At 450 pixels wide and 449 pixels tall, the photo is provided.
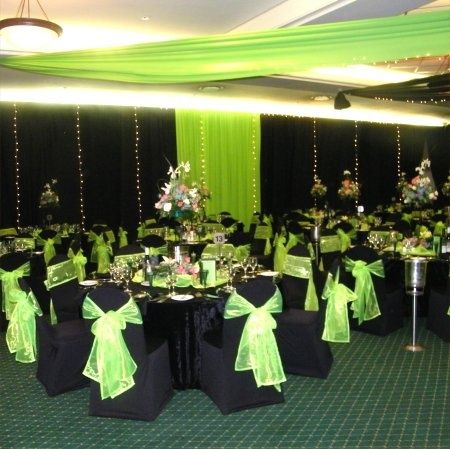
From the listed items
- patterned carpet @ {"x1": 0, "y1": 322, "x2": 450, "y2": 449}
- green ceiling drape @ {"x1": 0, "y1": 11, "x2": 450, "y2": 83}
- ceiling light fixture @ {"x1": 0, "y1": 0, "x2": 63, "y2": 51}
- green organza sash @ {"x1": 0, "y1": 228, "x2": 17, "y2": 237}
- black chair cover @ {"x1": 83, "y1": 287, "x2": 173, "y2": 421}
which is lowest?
patterned carpet @ {"x1": 0, "y1": 322, "x2": 450, "y2": 449}

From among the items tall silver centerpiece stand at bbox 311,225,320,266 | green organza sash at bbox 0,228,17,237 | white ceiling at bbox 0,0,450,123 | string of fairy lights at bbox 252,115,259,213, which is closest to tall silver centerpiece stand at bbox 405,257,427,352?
white ceiling at bbox 0,0,450,123

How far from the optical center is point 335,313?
4.59 metres

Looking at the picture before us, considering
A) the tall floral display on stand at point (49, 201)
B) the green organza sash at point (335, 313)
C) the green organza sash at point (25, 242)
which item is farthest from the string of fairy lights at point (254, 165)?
the green organza sash at point (335, 313)

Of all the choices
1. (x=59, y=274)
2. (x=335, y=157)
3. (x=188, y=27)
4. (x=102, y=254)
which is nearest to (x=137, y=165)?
(x=102, y=254)

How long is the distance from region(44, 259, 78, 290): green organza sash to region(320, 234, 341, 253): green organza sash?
3408 millimetres

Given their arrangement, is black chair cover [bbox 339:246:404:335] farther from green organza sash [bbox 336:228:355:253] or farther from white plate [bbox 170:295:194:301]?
white plate [bbox 170:295:194:301]

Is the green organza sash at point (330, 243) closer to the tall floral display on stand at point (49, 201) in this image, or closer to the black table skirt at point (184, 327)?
the black table skirt at point (184, 327)

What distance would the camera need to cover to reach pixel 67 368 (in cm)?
427

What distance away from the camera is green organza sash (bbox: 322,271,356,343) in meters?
4.55

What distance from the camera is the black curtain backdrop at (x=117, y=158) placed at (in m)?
9.50

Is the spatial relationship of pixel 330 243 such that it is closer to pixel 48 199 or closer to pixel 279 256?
pixel 279 256

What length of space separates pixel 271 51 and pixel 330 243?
471 centimetres

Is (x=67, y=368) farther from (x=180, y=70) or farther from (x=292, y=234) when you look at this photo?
(x=292, y=234)

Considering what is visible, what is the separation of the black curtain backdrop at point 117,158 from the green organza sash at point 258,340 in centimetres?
662
